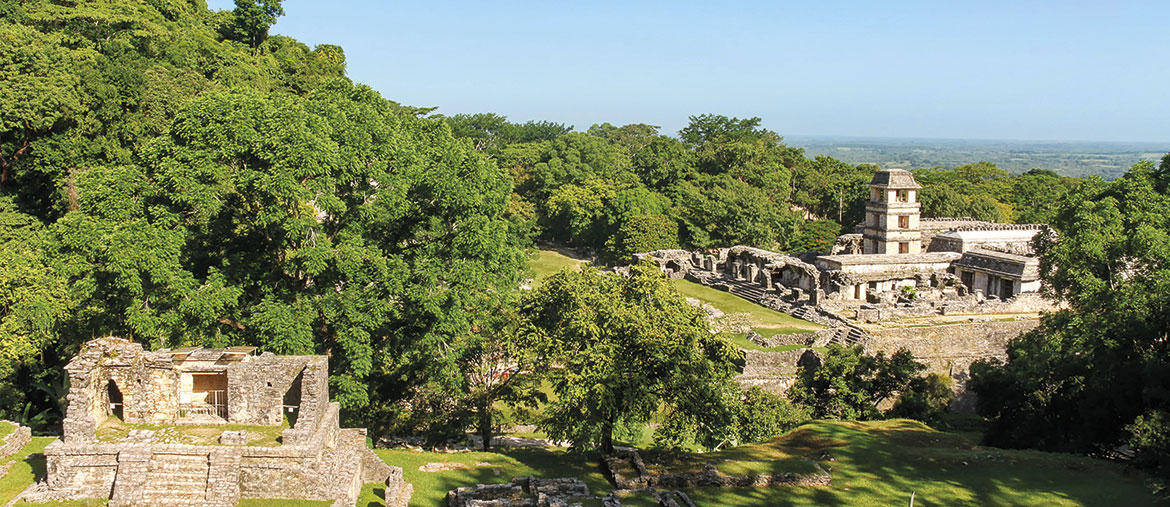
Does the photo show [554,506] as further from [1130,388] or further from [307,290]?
[1130,388]

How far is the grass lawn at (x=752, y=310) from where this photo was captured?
3853 cm

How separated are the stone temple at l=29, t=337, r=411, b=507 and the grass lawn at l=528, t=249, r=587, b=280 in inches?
1559

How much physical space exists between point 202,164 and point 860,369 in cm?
2122

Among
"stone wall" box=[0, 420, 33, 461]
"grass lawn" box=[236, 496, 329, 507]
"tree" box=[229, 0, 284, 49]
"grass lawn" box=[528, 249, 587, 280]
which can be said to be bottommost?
"grass lawn" box=[528, 249, 587, 280]

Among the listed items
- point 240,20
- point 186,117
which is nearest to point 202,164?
point 186,117

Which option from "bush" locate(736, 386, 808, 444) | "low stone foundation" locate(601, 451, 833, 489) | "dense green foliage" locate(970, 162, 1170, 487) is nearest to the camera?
"low stone foundation" locate(601, 451, 833, 489)

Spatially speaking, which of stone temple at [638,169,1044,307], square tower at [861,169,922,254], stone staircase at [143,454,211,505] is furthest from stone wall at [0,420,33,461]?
square tower at [861,169,922,254]

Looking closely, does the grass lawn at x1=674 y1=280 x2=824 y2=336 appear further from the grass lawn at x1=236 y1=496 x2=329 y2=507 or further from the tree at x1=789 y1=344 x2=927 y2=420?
the grass lawn at x1=236 y1=496 x2=329 y2=507

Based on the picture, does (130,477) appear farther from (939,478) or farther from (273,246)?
(939,478)

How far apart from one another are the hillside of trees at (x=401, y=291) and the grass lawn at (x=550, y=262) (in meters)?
29.2

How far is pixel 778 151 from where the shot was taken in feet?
266

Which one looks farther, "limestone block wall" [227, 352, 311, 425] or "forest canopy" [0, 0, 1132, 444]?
"forest canopy" [0, 0, 1132, 444]

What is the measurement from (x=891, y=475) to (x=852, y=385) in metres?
9.32

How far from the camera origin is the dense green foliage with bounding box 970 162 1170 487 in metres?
19.5
